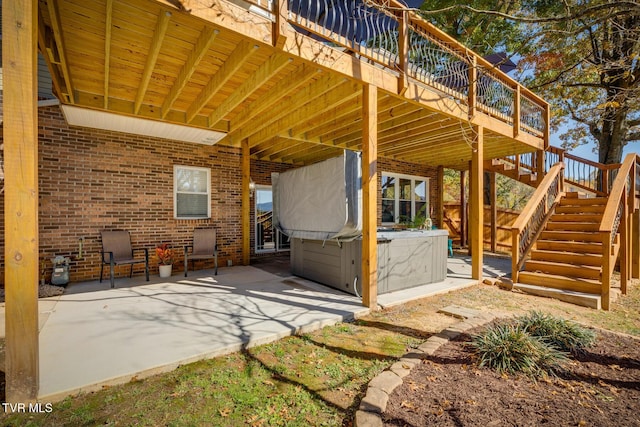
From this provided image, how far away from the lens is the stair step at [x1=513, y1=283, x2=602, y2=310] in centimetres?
449

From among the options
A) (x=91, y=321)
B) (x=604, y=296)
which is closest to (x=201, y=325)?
(x=91, y=321)

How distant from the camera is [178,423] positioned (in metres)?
1.89

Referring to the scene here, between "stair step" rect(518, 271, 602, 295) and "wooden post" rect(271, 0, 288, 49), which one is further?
"stair step" rect(518, 271, 602, 295)

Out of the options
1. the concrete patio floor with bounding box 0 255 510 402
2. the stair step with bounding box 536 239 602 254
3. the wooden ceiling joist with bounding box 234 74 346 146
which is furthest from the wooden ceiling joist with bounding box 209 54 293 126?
the stair step with bounding box 536 239 602 254

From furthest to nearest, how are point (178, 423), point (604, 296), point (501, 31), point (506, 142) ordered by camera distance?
point (501, 31) → point (506, 142) → point (604, 296) → point (178, 423)

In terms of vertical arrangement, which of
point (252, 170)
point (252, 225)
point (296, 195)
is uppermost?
point (252, 170)

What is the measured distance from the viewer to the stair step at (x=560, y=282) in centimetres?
476

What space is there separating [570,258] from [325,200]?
473cm

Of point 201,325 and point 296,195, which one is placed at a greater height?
point 296,195

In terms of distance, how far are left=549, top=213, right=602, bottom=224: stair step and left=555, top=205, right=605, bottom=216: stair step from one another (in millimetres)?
145

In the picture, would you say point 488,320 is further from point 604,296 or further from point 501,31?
point 501,31

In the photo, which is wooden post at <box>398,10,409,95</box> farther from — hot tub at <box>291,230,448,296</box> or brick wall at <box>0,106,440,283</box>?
brick wall at <box>0,106,440,283</box>

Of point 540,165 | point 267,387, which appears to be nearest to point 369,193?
point 267,387

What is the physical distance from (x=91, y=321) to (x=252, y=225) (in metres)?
4.64
